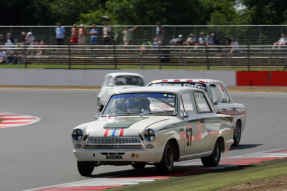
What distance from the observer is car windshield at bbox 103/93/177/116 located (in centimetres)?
859

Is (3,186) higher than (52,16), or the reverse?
(52,16)

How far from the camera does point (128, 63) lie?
31797mm

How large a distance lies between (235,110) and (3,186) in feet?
21.3

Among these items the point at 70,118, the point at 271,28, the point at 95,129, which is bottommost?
the point at 70,118

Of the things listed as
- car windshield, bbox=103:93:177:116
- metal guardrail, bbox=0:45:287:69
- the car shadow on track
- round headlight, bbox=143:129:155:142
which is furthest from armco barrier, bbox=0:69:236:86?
round headlight, bbox=143:129:155:142

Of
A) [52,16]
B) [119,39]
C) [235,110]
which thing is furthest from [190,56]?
[52,16]

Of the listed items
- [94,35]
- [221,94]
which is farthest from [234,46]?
[221,94]

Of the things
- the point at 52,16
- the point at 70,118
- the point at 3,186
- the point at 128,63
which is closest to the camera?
the point at 3,186

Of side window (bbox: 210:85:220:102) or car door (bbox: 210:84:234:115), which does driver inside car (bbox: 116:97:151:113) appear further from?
side window (bbox: 210:85:220:102)

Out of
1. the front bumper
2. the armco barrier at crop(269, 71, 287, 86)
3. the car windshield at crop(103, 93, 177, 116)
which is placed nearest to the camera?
the front bumper

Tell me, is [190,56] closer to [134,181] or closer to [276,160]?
[276,160]

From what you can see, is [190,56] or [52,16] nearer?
[190,56]

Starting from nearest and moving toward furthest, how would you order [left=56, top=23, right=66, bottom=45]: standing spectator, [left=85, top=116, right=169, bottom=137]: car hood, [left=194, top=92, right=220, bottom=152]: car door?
1. [left=85, top=116, right=169, bottom=137]: car hood
2. [left=194, top=92, right=220, bottom=152]: car door
3. [left=56, top=23, right=66, bottom=45]: standing spectator

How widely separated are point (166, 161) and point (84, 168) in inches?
50.8
